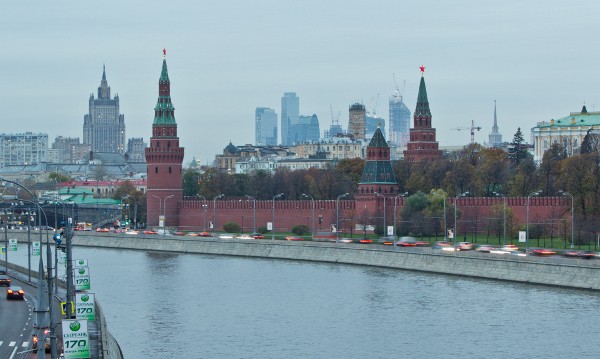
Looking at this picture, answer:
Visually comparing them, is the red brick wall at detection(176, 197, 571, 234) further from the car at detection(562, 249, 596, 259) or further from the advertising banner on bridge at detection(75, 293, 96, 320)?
the advertising banner on bridge at detection(75, 293, 96, 320)

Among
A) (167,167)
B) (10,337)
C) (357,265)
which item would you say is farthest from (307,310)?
(167,167)

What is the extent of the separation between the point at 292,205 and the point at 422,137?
107ft

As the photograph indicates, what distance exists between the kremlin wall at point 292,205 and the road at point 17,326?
5324 cm

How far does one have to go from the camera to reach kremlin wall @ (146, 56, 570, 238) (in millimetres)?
118438

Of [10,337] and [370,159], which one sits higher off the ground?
[370,159]

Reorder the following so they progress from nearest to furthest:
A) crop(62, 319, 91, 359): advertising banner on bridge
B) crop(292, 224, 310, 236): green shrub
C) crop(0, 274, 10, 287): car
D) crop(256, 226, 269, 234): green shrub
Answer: crop(62, 319, 91, 359): advertising banner on bridge
crop(0, 274, 10, 287): car
crop(292, 224, 310, 236): green shrub
crop(256, 226, 269, 234): green shrub

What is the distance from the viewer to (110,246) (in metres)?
128

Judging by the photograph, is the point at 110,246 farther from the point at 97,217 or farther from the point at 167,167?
the point at 97,217

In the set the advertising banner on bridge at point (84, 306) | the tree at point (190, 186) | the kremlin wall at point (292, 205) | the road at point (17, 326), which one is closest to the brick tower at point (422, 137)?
the kremlin wall at point (292, 205)

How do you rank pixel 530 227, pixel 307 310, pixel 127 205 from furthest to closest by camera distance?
pixel 127 205 < pixel 530 227 < pixel 307 310

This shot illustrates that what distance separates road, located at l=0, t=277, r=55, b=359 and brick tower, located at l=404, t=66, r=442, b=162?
93.0 metres

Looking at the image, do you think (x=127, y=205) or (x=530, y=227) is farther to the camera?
(x=127, y=205)

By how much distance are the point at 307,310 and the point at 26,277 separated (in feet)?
62.6

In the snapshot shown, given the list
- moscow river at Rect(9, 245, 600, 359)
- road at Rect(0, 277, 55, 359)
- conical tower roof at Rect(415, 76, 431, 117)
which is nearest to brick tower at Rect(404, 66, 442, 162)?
conical tower roof at Rect(415, 76, 431, 117)
